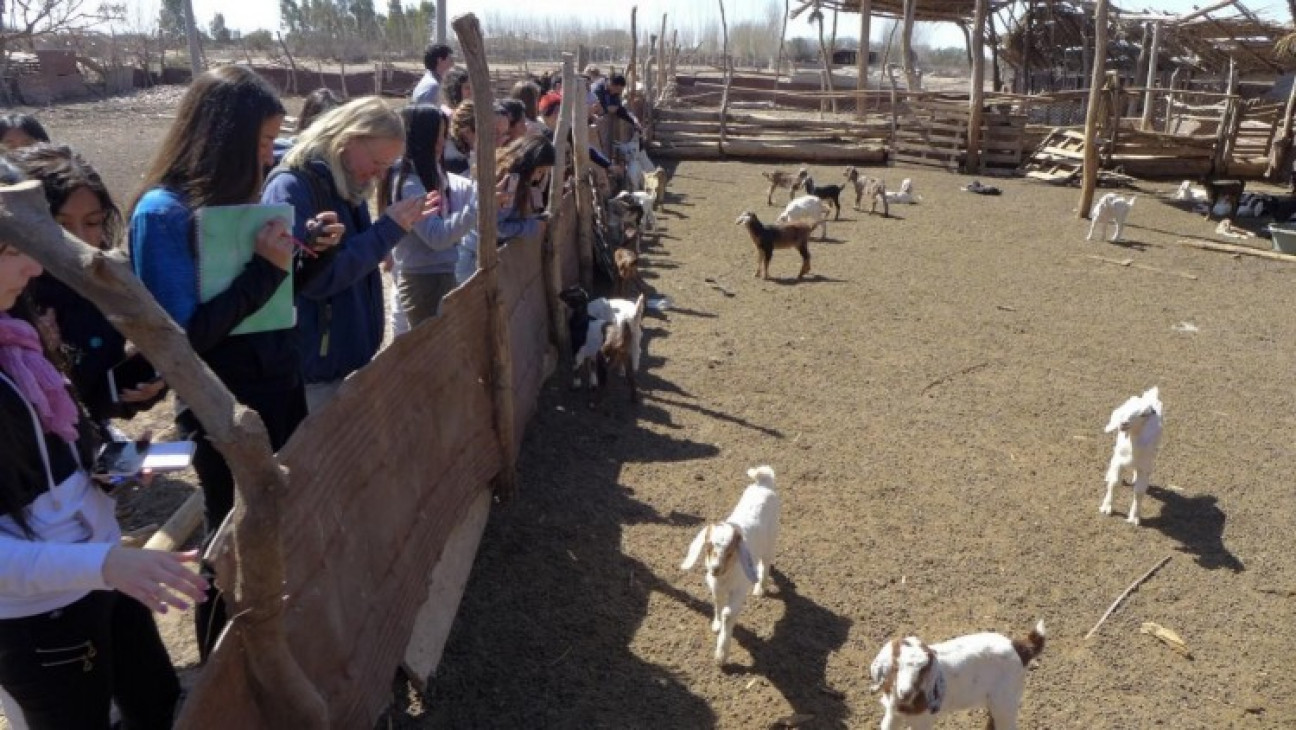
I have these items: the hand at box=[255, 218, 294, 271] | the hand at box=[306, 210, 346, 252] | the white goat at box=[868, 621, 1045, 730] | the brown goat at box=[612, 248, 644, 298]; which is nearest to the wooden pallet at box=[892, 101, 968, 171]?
the brown goat at box=[612, 248, 644, 298]

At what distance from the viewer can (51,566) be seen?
6.12ft

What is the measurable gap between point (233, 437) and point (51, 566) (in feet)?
1.38

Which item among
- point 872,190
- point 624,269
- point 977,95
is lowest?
point 624,269

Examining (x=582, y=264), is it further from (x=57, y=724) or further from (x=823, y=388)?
(x=57, y=724)

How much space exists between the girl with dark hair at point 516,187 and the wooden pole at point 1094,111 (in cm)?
1161

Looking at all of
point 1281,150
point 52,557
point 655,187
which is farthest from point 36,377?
point 1281,150

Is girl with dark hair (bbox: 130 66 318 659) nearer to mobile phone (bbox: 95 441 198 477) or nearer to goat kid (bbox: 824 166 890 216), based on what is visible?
mobile phone (bbox: 95 441 198 477)

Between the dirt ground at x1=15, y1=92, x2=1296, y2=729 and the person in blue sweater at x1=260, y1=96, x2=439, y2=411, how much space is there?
1413 mm

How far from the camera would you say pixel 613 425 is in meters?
6.75

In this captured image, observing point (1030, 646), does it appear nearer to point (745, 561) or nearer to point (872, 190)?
point (745, 561)

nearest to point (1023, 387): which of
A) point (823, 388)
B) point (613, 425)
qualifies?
point (823, 388)

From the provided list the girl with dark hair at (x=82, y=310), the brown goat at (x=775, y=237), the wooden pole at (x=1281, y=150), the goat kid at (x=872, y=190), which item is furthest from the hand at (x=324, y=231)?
the wooden pole at (x=1281, y=150)

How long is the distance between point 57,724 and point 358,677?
3.30 feet

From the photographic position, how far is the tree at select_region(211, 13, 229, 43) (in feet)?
250
